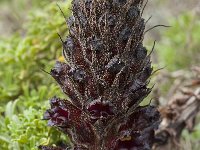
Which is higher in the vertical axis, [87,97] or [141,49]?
[141,49]

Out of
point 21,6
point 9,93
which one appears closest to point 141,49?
point 9,93

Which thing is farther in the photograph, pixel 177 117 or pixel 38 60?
pixel 38 60

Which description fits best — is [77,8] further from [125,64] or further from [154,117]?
[154,117]

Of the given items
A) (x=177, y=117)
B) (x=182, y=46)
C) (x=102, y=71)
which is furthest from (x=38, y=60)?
(x=182, y=46)

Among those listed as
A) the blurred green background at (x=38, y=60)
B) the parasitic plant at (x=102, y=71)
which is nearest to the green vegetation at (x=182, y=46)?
the blurred green background at (x=38, y=60)

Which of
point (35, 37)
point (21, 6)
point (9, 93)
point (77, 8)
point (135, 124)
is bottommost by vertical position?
point (135, 124)

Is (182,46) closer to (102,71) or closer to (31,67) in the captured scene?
(31,67)

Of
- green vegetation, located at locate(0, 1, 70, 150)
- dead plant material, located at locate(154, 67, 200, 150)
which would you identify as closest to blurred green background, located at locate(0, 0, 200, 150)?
green vegetation, located at locate(0, 1, 70, 150)
